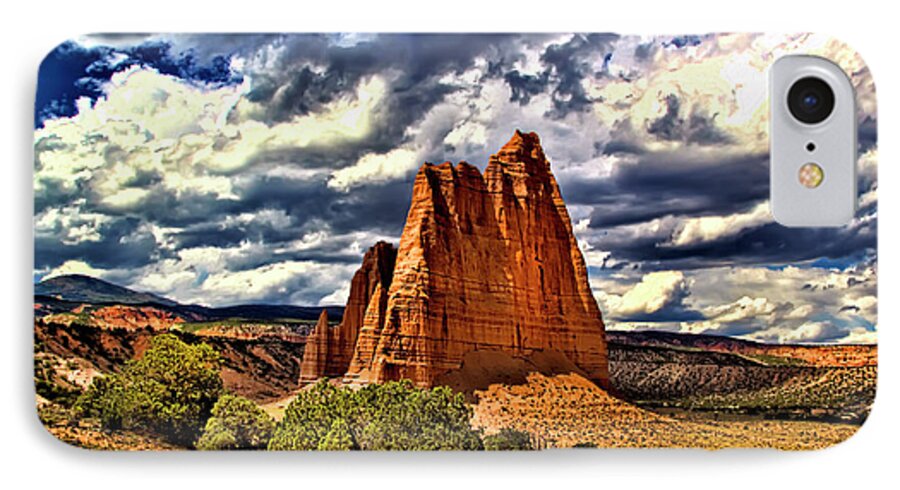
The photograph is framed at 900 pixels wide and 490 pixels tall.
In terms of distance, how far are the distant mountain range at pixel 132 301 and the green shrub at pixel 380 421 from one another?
561 mm

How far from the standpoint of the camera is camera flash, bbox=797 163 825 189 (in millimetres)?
8148

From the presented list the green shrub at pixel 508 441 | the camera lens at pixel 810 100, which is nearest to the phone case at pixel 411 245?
the green shrub at pixel 508 441

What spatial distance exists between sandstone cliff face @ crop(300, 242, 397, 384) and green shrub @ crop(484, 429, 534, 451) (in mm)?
1073

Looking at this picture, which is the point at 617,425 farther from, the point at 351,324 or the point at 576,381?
the point at 351,324

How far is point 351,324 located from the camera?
335 inches

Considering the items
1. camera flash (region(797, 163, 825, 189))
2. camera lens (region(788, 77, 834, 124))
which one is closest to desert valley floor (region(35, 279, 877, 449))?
camera flash (region(797, 163, 825, 189))

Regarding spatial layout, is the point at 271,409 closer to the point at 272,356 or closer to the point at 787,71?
the point at 272,356

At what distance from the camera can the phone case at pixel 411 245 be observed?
828cm

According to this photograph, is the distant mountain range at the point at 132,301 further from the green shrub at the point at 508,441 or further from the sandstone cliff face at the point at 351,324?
the green shrub at the point at 508,441

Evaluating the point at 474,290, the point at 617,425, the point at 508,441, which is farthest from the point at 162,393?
the point at 617,425

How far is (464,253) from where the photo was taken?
8875 mm

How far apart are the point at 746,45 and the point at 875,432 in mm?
2635

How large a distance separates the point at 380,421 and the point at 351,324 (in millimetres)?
687

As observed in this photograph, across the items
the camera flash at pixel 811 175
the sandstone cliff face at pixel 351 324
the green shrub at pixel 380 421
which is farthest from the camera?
the sandstone cliff face at pixel 351 324
